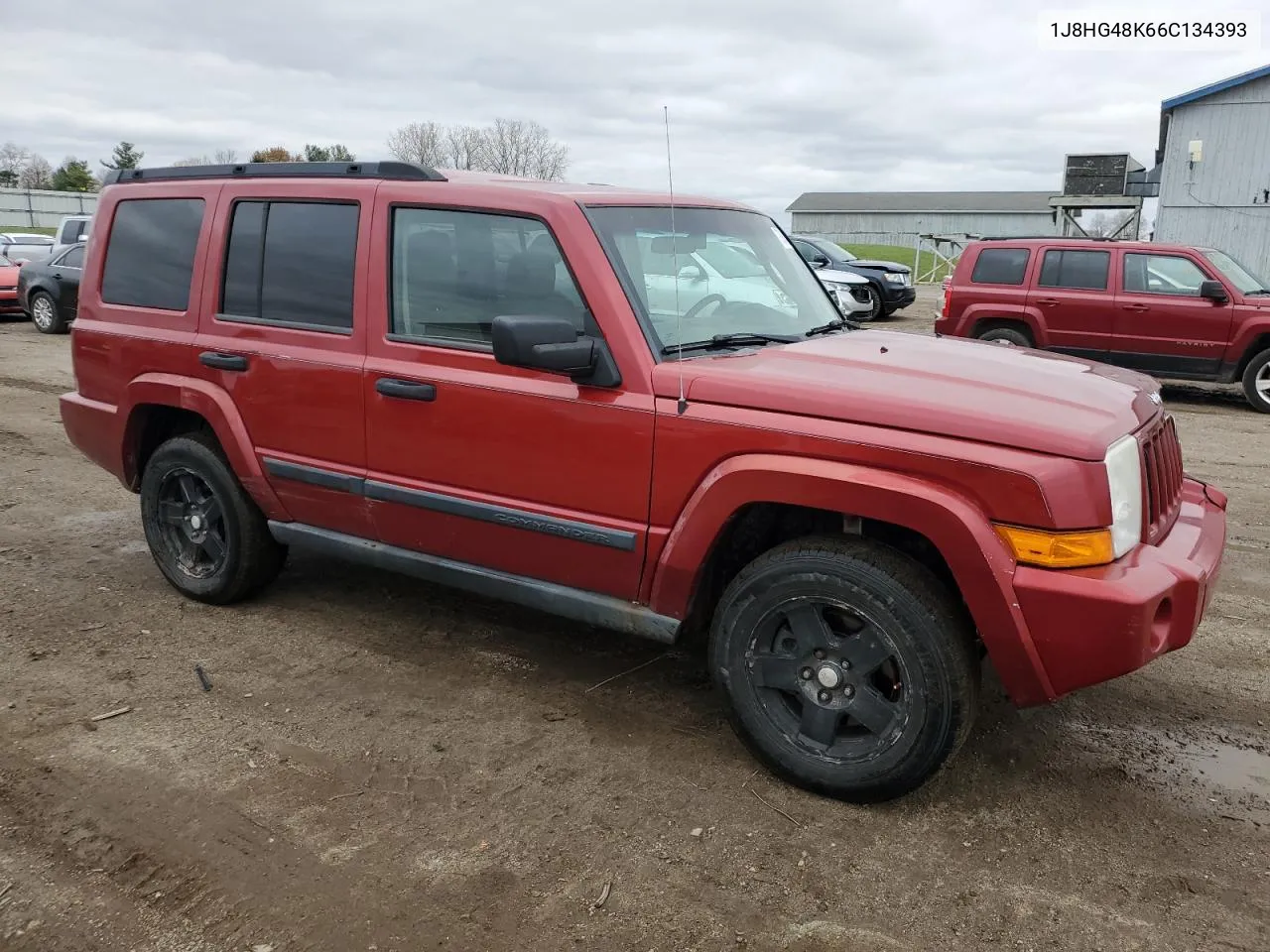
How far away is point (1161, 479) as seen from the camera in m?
3.27

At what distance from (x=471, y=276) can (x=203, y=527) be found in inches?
79.0

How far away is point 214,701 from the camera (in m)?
3.83

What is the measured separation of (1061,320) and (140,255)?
10034 mm

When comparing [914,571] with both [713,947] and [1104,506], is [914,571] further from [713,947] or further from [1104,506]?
[713,947]

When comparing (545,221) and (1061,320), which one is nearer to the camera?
(545,221)

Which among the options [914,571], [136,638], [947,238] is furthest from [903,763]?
[947,238]

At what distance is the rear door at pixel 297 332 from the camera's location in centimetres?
396

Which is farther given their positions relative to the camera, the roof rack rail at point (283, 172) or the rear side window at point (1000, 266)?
the rear side window at point (1000, 266)

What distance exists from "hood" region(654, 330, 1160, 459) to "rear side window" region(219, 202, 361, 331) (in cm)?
153

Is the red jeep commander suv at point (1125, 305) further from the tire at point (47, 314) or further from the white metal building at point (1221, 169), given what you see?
the white metal building at point (1221, 169)

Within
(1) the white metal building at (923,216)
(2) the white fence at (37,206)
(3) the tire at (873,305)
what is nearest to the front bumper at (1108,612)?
(3) the tire at (873,305)

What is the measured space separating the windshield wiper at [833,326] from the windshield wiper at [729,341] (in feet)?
0.62

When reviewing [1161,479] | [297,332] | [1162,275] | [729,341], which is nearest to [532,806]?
[729,341]

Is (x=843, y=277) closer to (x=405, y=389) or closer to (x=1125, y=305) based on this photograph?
(x=1125, y=305)
